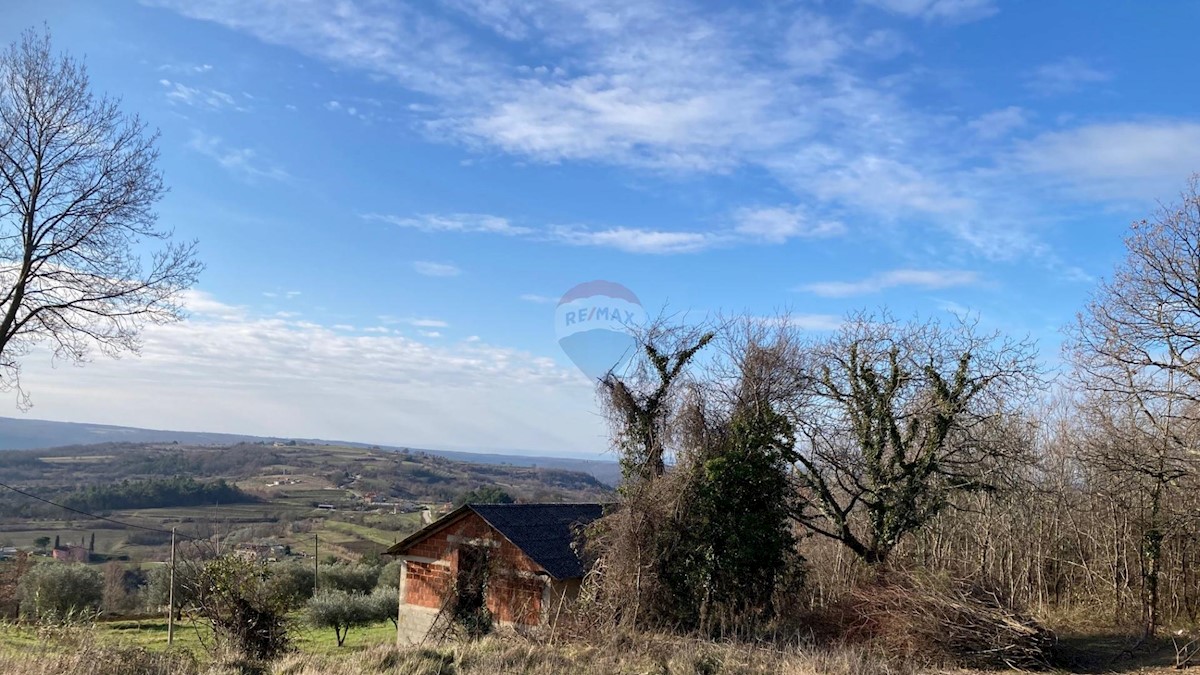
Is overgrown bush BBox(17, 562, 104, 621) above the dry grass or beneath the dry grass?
beneath

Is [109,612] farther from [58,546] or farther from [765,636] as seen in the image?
[765,636]

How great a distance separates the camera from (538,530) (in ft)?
62.8

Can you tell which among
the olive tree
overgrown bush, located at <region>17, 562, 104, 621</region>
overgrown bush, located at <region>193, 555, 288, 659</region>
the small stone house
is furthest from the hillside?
overgrown bush, located at <region>193, 555, 288, 659</region>

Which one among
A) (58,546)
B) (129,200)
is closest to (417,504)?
(58,546)

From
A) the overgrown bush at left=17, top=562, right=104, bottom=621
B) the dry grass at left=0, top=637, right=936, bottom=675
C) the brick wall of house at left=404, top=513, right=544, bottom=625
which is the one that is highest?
the dry grass at left=0, top=637, right=936, bottom=675

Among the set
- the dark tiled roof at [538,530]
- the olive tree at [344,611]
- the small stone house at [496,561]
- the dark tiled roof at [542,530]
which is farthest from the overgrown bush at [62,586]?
the dark tiled roof at [542,530]

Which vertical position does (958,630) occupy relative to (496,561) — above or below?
above

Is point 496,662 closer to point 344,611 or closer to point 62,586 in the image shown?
point 344,611

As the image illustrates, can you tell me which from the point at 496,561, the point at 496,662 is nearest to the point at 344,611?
the point at 496,561

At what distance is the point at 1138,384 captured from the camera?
536 inches

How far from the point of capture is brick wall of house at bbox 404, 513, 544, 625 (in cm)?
1780

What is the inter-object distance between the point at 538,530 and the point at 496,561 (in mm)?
1360

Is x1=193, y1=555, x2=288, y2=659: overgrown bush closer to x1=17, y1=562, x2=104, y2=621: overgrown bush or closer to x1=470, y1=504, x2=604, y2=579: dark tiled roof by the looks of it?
x1=470, y1=504, x2=604, y2=579: dark tiled roof

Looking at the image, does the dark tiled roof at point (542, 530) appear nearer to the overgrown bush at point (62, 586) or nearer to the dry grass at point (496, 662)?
the dry grass at point (496, 662)
